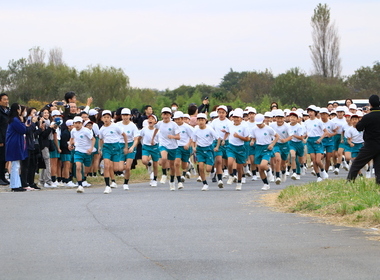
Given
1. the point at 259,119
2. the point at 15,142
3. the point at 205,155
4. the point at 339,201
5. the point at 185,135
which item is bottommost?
the point at 339,201

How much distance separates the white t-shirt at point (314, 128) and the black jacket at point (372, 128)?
7543 millimetres

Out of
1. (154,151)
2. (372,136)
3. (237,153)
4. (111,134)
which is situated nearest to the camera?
(372,136)

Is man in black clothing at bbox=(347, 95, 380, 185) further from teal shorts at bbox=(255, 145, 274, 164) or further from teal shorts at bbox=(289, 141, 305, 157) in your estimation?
teal shorts at bbox=(289, 141, 305, 157)

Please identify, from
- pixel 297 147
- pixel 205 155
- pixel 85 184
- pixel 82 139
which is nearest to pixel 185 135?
pixel 205 155

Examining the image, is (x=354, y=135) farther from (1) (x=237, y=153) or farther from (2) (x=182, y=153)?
(2) (x=182, y=153)

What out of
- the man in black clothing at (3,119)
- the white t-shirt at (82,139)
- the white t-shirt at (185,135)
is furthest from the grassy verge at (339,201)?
the man in black clothing at (3,119)

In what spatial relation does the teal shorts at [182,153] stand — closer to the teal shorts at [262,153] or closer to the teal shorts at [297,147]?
the teal shorts at [262,153]

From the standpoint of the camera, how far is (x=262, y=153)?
21219 mm

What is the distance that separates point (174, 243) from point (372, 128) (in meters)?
7.46

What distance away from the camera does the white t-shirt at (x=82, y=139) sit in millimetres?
20750

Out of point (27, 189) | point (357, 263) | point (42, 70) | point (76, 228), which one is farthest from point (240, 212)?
point (42, 70)

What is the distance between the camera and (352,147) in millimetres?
24438

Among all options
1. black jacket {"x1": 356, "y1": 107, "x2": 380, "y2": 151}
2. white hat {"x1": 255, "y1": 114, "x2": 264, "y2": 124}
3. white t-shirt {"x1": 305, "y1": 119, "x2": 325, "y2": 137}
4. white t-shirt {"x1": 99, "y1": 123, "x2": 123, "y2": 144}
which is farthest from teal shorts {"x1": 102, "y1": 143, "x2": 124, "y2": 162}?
white t-shirt {"x1": 305, "y1": 119, "x2": 325, "y2": 137}

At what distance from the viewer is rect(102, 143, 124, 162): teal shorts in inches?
805
